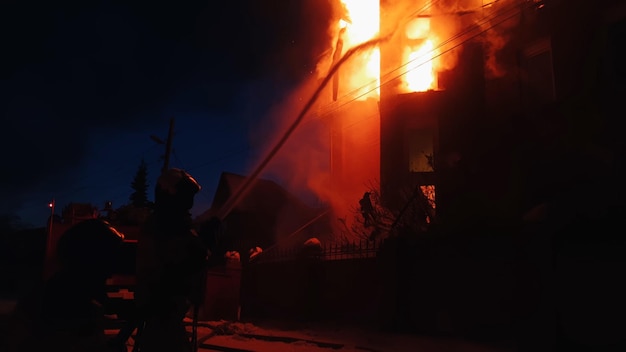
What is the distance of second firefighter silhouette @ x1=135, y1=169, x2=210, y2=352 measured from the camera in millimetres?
2516

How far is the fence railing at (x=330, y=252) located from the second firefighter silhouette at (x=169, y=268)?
9.91m

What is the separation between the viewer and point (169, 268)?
2555mm

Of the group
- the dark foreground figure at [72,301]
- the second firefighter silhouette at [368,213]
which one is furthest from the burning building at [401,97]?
the dark foreground figure at [72,301]

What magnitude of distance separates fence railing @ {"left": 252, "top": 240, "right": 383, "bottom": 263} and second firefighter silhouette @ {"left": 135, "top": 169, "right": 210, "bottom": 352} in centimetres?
991

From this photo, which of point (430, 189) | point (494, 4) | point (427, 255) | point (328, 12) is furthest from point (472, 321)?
point (328, 12)

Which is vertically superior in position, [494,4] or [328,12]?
[328,12]

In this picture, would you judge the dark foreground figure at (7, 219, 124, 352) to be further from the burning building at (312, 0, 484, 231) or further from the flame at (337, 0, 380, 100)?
the flame at (337, 0, 380, 100)

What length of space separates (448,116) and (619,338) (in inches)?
401

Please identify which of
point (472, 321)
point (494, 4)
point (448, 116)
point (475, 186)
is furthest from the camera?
point (448, 116)

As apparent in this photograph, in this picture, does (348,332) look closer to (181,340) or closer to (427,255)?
(427,255)

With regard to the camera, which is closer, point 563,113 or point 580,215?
point 580,215

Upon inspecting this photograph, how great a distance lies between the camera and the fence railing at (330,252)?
43.1 feet

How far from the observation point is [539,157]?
12.0 metres

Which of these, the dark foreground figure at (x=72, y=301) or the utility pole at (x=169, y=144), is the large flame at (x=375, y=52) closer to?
the utility pole at (x=169, y=144)
